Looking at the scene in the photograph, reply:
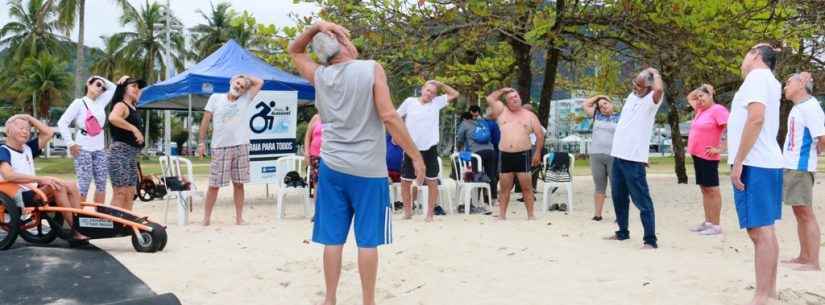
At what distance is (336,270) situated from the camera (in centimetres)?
405

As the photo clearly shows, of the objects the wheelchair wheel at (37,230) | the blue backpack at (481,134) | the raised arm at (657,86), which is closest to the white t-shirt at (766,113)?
the raised arm at (657,86)

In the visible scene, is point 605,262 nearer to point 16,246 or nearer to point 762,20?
point 16,246

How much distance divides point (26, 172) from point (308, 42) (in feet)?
11.2

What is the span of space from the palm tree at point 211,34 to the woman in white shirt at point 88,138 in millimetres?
48496

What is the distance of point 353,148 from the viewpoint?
12.7 feet

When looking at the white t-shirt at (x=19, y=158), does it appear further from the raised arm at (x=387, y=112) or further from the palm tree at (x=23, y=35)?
the palm tree at (x=23, y=35)

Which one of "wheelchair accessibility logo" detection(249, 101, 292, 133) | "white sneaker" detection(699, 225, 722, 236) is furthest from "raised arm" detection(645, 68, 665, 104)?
"wheelchair accessibility logo" detection(249, 101, 292, 133)

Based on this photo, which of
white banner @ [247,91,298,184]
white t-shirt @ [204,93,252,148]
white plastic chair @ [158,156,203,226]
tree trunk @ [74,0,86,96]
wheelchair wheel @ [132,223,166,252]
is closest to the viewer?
wheelchair wheel @ [132,223,166,252]

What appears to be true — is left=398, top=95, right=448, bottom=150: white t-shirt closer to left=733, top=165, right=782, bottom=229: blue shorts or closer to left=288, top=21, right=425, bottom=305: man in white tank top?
left=288, top=21, right=425, bottom=305: man in white tank top

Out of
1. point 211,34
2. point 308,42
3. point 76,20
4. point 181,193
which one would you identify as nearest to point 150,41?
point 211,34

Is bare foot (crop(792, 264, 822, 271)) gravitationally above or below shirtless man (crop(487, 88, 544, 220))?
below

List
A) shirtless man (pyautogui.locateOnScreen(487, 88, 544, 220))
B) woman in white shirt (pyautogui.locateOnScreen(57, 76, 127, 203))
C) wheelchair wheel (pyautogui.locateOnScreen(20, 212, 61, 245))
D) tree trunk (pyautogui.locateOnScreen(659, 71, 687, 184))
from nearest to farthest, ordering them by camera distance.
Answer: wheelchair wheel (pyautogui.locateOnScreen(20, 212, 61, 245))
woman in white shirt (pyautogui.locateOnScreen(57, 76, 127, 203))
shirtless man (pyautogui.locateOnScreen(487, 88, 544, 220))
tree trunk (pyautogui.locateOnScreen(659, 71, 687, 184))

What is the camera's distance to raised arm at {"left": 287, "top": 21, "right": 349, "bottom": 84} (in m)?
3.94

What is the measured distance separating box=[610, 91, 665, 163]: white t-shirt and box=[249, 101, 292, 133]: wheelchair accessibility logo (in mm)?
5447
